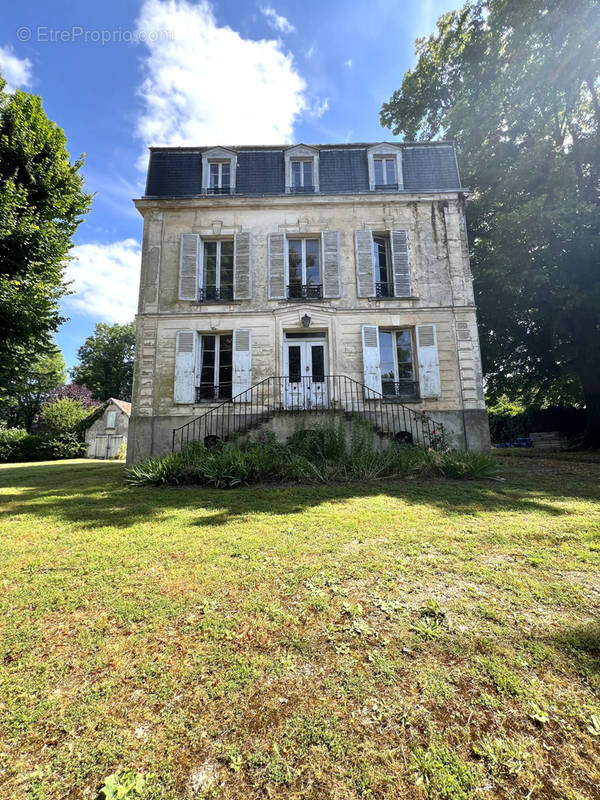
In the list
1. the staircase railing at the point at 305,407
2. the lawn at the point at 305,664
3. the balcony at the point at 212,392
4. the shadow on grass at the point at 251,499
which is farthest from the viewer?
the balcony at the point at 212,392

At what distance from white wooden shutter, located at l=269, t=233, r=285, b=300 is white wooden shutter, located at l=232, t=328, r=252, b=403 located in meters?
1.44

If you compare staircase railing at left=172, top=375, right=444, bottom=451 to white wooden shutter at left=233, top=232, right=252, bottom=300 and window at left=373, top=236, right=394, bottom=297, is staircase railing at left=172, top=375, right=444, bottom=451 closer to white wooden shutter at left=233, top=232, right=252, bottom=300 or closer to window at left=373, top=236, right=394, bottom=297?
white wooden shutter at left=233, top=232, right=252, bottom=300

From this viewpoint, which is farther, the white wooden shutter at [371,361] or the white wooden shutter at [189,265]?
the white wooden shutter at [189,265]

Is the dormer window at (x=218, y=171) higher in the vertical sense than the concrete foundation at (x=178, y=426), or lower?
higher

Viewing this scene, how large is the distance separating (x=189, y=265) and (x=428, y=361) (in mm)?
7728

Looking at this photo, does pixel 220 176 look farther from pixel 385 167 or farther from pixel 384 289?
pixel 384 289

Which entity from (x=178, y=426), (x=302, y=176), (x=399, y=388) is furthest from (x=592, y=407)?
(x=178, y=426)

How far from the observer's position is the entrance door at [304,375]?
9.96m

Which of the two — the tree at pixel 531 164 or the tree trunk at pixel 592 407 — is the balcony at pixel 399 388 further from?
the tree trunk at pixel 592 407

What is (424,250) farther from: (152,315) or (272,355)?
(152,315)

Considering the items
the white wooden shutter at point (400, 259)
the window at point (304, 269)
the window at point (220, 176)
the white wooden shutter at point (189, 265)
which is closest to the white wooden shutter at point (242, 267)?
the white wooden shutter at point (189, 265)

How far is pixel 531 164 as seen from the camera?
11961 millimetres

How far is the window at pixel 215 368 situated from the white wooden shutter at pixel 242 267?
1.33m

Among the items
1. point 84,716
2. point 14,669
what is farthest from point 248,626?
point 14,669
